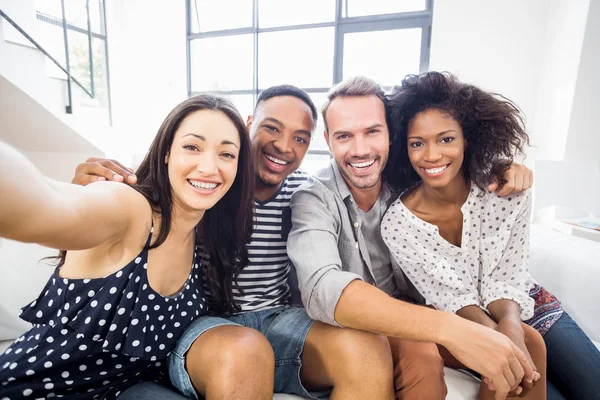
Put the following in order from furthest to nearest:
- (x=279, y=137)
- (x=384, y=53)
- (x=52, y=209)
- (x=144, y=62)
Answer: (x=144, y=62), (x=384, y=53), (x=279, y=137), (x=52, y=209)

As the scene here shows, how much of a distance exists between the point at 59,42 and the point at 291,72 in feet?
8.52

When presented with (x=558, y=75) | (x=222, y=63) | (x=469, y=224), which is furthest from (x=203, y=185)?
(x=222, y=63)

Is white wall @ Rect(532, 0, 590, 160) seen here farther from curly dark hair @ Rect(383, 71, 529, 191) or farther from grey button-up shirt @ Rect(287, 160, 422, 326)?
grey button-up shirt @ Rect(287, 160, 422, 326)

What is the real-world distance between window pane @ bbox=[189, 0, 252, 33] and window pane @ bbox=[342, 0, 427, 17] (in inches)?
55.3

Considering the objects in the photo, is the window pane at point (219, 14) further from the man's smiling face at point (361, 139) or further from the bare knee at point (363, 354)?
the bare knee at point (363, 354)

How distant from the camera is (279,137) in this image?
4.10ft

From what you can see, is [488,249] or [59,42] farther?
[59,42]

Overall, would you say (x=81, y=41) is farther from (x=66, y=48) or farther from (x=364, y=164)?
(x=364, y=164)

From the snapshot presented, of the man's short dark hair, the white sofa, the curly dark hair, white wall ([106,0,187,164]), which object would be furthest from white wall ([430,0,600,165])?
white wall ([106,0,187,164])

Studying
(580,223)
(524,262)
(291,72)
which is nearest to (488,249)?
(524,262)

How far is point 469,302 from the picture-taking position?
40.6 inches

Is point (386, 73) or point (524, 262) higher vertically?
point (386, 73)

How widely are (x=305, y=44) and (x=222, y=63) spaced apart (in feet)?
4.25

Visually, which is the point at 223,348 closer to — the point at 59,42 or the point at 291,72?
the point at 59,42
